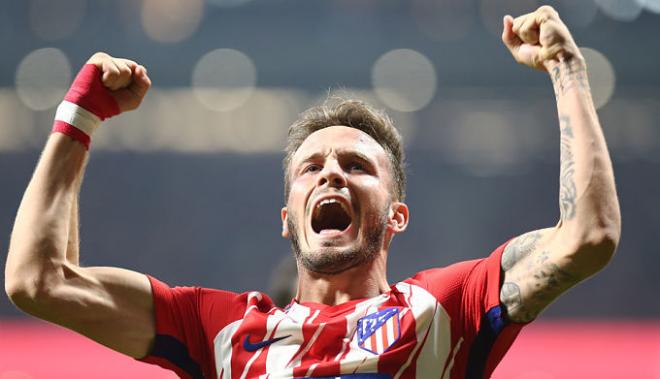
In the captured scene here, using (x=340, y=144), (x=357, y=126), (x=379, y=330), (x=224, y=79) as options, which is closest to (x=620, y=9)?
(x=224, y=79)

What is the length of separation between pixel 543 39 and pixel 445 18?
6.38 metres

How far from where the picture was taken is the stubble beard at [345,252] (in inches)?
81.8

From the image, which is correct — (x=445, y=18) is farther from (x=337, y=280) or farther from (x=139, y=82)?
(x=139, y=82)

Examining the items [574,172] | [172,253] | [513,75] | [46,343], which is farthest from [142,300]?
[513,75]

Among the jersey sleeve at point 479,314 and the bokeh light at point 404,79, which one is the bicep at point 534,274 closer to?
the jersey sleeve at point 479,314

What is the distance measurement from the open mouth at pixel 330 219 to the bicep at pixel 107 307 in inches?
20.0

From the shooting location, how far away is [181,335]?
2.01 m

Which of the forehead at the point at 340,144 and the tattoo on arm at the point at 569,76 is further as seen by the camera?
the forehead at the point at 340,144

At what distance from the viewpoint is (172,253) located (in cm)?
750

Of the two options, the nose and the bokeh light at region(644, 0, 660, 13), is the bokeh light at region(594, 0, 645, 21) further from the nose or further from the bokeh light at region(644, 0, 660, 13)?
the nose

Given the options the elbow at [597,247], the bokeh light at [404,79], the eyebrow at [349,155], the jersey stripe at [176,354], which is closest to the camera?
the elbow at [597,247]

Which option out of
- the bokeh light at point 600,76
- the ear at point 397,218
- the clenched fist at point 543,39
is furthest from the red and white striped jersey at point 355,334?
the bokeh light at point 600,76

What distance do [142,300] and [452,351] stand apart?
76 centimetres

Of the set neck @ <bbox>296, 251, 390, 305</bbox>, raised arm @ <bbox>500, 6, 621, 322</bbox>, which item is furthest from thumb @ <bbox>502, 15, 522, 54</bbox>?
neck @ <bbox>296, 251, 390, 305</bbox>
